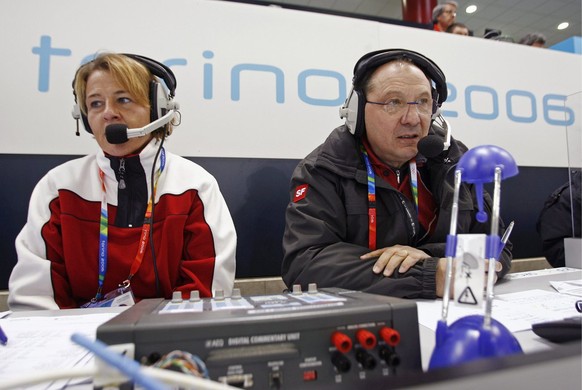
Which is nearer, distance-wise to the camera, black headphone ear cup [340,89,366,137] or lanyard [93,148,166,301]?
lanyard [93,148,166,301]

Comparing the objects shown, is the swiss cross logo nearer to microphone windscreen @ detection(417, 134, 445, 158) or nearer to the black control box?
microphone windscreen @ detection(417, 134, 445, 158)

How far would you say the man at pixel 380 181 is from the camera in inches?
38.6

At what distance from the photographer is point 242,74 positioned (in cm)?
157

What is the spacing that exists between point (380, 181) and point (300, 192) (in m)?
0.26

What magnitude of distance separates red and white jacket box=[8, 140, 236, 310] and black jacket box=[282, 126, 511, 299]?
26cm

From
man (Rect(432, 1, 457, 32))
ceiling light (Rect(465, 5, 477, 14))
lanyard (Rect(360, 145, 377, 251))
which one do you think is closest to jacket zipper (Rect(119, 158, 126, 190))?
lanyard (Rect(360, 145, 377, 251))

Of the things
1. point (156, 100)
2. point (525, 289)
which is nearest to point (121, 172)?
point (156, 100)

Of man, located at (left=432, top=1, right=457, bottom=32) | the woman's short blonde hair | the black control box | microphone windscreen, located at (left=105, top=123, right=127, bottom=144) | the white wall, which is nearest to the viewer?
the black control box

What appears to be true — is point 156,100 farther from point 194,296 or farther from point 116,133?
point 194,296

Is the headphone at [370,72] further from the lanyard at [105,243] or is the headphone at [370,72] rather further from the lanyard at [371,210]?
the lanyard at [105,243]

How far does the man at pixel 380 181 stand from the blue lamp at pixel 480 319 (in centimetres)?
49

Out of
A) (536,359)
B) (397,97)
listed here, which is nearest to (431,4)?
(397,97)

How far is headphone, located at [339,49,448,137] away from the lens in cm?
109

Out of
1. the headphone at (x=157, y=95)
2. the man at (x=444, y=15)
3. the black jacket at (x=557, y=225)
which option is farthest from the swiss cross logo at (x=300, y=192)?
the man at (x=444, y=15)
